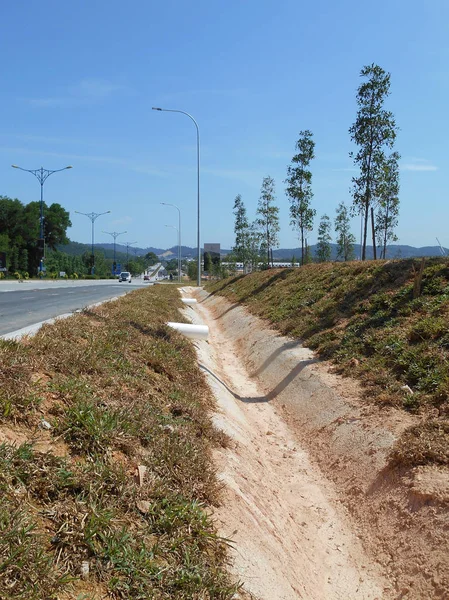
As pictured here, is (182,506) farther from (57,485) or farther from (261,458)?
(261,458)

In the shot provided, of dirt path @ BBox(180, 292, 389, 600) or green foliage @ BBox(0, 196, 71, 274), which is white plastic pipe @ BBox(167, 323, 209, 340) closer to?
dirt path @ BBox(180, 292, 389, 600)

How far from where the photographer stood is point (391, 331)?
A: 352 inches

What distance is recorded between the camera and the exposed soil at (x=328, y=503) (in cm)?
391

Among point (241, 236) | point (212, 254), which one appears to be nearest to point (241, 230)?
point (241, 236)

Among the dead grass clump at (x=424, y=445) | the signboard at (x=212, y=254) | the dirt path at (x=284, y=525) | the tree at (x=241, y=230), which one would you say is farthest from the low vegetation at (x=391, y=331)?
the signboard at (x=212, y=254)

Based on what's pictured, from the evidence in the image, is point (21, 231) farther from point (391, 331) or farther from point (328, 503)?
point (328, 503)

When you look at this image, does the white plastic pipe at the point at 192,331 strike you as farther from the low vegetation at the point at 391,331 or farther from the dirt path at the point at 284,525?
the dirt path at the point at 284,525

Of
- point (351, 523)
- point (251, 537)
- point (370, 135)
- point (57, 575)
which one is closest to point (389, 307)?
point (351, 523)

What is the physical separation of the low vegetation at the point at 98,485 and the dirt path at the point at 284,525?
11.6 inches

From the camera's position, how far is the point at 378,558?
447 cm

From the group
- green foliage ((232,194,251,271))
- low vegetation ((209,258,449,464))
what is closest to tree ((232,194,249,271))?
green foliage ((232,194,251,271))

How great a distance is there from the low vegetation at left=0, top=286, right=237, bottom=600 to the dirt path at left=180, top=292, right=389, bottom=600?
29cm

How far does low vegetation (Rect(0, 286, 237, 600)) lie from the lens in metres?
2.67

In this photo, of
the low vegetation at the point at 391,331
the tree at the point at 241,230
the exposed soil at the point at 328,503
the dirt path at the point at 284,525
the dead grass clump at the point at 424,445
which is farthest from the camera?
the tree at the point at 241,230
